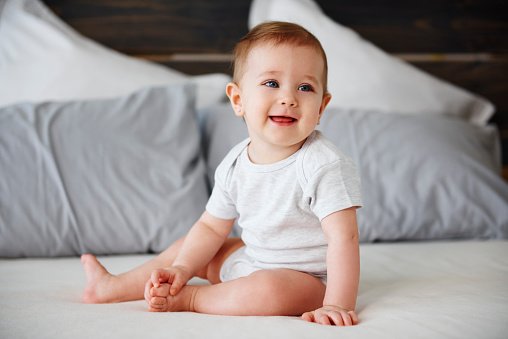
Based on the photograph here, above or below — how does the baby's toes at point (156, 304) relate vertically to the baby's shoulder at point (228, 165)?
below

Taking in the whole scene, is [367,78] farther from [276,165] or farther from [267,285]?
[267,285]

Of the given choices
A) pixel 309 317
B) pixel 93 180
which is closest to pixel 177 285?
pixel 309 317

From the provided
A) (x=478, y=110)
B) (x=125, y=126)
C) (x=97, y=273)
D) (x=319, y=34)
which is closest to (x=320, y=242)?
(x=97, y=273)

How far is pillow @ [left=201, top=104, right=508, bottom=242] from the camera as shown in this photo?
151 cm

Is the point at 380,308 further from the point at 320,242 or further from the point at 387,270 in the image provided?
the point at 387,270

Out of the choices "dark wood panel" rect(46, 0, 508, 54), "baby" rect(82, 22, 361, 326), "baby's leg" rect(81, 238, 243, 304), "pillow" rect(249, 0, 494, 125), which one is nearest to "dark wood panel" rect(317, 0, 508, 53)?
"dark wood panel" rect(46, 0, 508, 54)

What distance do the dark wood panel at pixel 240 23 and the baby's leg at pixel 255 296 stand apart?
1284mm

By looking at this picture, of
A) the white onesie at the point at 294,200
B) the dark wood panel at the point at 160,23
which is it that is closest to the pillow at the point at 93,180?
the white onesie at the point at 294,200

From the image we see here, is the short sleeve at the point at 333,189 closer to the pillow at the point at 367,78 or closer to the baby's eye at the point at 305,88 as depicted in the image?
the baby's eye at the point at 305,88

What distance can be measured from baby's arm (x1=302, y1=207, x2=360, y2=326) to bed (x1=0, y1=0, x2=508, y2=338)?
0.04 meters

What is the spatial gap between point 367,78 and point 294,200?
0.91m

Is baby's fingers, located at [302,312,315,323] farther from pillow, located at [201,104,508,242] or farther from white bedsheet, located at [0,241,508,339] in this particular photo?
pillow, located at [201,104,508,242]

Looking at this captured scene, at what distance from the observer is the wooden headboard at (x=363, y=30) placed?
80.0 inches

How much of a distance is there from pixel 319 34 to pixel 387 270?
2.98ft
